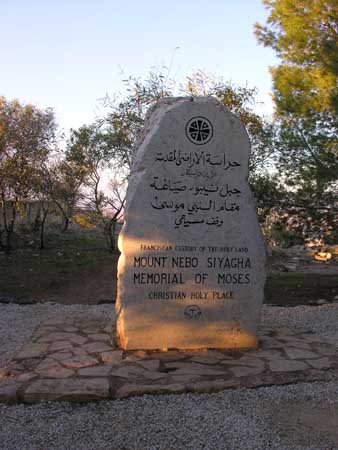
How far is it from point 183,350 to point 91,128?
1224cm

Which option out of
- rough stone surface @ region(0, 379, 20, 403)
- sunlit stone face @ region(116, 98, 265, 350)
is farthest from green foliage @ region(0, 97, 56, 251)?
rough stone surface @ region(0, 379, 20, 403)

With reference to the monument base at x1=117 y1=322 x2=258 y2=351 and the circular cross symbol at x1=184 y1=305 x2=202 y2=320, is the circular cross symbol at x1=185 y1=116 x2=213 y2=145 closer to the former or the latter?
the circular cross symbol at x1=184 y1=305 x2=202 y2=320

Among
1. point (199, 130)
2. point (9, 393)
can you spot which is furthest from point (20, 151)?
point (9, 393)

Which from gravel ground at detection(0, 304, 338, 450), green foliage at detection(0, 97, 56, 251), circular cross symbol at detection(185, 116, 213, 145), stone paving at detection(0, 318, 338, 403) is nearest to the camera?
gravel ground at detection(0, 304, 338, 450)

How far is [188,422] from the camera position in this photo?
4.04m

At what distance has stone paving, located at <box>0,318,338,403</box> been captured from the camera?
4.59 metres

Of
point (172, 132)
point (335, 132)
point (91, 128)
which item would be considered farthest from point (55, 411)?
point (91, 128)

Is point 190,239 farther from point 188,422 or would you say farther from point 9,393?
point 9,393

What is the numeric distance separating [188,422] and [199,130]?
332cm

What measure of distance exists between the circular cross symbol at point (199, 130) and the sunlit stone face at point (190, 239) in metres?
0.01

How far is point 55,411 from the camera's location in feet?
13.8

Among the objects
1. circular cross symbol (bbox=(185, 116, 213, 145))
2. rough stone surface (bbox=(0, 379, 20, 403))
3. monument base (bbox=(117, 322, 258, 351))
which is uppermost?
circular cross symbol (bbox=(185, 116, 213, 145))

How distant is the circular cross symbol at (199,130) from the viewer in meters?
5.94

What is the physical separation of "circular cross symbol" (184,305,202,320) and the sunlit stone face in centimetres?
A: 1
